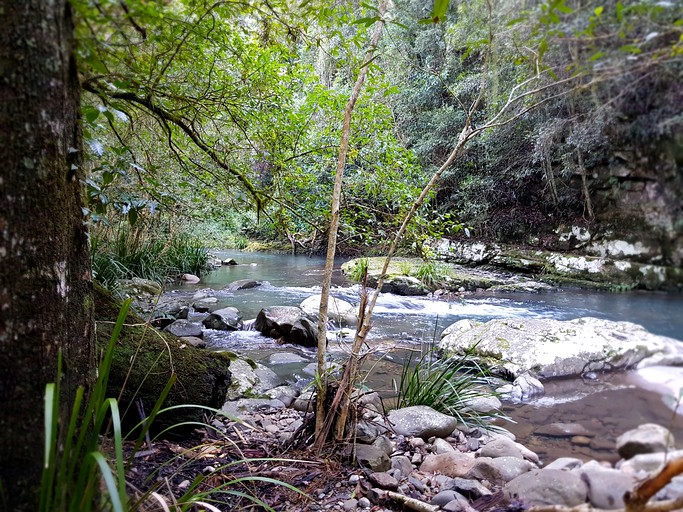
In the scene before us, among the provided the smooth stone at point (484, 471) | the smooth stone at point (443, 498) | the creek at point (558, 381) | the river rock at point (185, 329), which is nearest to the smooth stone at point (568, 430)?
the creek at point (558, 381)

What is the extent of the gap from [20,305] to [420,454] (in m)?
2.07

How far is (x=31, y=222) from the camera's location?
3.33ft

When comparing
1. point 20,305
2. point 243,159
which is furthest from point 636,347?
point 243,159

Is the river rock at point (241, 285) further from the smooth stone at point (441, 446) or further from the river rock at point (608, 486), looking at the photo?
the river rock at point (608, 486)

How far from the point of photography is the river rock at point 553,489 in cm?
76

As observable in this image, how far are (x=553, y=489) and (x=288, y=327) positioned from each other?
17.5 feet

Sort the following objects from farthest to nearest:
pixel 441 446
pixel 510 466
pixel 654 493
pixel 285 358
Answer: pixel 285 358, pixel 441 446, pixel 510 466, pixel 654 493

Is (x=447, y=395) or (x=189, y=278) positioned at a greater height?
(x=189, y=278)

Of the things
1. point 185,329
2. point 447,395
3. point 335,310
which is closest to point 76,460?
point 447,395

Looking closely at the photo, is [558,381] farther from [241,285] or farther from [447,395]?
[241,285]

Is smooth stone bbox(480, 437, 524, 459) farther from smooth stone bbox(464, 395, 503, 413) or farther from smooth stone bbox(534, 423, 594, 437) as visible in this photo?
smooth stone bbox(464, 395, 503, 413)

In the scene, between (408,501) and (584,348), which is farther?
(408,501)

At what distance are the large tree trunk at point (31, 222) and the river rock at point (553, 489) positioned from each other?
3.76 ft

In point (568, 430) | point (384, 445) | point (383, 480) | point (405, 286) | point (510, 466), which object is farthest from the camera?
point (405, 286)
